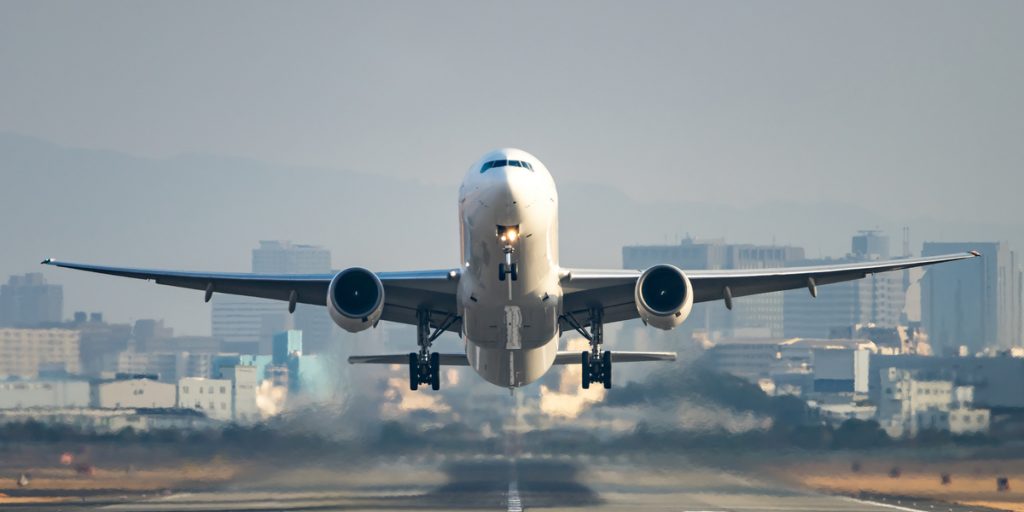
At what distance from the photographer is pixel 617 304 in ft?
127

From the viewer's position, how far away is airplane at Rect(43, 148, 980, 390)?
32625mm

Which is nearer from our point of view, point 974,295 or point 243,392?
point 243,392

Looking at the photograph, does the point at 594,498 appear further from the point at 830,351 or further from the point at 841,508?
the point at 830,351

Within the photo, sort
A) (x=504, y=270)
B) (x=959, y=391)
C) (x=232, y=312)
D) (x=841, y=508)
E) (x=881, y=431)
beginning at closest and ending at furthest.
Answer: (x=504, y=270) → (x=841, y=508) → (x=881, y=431) → (x=959, y=391) → (x=232, y=312)

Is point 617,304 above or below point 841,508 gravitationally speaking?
above

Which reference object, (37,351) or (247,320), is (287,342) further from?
(247,320)

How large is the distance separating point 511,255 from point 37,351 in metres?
41.2

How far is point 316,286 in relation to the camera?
38.4 meters

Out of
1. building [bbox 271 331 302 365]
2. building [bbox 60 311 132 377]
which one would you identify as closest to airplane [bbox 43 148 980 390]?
building [bbox 60 311 132 377]

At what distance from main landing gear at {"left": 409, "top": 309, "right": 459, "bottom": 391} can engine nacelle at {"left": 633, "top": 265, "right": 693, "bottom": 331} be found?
591cm

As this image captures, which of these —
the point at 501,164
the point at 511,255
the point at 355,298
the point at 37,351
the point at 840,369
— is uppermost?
the point at 501,164

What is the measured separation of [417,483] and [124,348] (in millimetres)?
31770

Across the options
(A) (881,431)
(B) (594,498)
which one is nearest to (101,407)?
(B) (594,498)

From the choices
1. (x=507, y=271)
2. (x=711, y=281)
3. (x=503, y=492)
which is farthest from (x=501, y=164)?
(x=503, y=492)
